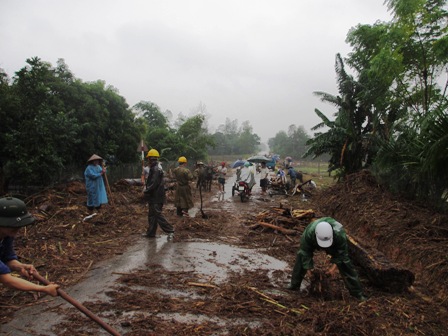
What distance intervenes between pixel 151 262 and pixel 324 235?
3.25 metres

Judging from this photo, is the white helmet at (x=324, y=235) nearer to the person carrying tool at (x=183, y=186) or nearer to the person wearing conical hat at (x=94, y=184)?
the person carrying tool at (x=183, y=186)

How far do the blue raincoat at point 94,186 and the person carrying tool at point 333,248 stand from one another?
5.87 metres

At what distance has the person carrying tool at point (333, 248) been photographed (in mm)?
4328

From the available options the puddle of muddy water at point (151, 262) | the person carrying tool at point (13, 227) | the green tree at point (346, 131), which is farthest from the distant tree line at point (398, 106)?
the person carrying tool at point (13, 227)

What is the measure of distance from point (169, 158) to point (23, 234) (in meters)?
20.2

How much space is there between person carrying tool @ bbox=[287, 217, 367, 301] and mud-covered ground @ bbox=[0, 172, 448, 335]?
222mm

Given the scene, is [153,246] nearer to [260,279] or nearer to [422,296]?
[260,279]

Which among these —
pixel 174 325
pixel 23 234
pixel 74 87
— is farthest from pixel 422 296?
pixel 74 87

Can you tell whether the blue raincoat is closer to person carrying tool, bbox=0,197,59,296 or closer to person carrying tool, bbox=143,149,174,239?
person carrying tool, bbox=143,149,174,239

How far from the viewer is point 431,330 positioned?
388cm

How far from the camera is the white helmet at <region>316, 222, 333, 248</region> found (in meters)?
4.30

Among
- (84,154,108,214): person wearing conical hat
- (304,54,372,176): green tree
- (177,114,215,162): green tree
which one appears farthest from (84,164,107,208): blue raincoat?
(177,114,215,162): green tree

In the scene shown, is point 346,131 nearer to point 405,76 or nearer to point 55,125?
point 405,76

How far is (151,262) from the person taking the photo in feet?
19.2
